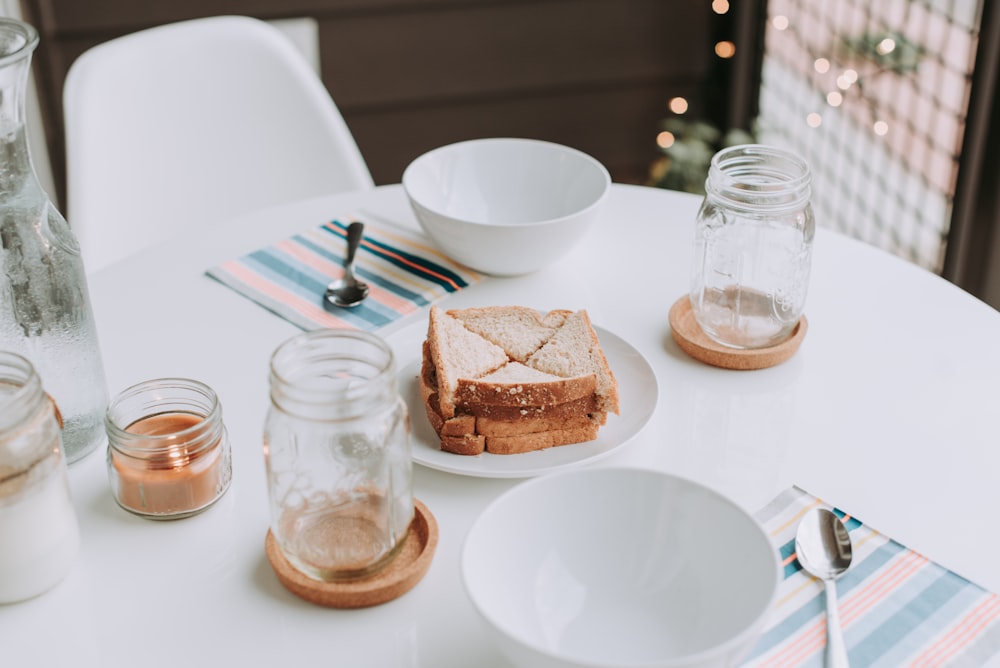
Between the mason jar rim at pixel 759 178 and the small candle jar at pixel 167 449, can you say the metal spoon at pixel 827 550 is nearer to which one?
the mason jar rim at pixel 759 178

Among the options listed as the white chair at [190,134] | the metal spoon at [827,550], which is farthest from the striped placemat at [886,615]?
the white chair at [190,134]

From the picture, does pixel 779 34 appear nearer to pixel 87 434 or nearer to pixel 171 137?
pixel 171 137

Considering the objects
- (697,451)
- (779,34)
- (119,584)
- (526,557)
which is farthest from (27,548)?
(779,34)

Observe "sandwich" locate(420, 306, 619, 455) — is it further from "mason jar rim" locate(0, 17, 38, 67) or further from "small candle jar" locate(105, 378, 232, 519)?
"mason jar rim" locate(0, 17, 38, 67)

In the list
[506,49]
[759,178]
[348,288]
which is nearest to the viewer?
[759,178]

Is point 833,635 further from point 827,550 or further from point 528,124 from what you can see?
point 528,124

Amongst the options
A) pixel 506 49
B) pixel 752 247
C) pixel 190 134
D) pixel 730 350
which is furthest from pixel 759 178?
pixel 506 49

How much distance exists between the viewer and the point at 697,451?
982 millimetres

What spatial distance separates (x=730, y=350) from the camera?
3.61 feet

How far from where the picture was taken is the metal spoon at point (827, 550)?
2.61ft

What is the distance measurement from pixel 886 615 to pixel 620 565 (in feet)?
0.68

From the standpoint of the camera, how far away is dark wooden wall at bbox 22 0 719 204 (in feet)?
8.42

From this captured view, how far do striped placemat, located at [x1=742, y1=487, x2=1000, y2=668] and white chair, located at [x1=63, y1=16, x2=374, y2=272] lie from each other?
3.89ft

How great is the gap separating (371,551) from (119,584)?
21cm
